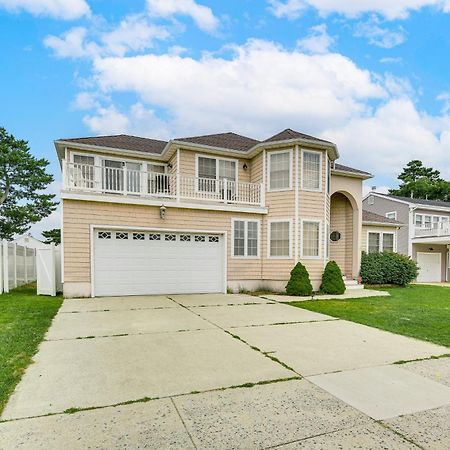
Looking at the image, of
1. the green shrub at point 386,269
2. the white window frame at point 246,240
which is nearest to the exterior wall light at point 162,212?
the white window frame at point 246,240

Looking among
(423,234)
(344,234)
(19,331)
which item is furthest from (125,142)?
(423,234)

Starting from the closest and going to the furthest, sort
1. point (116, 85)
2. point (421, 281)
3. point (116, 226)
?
point (116, 226) < point (116, 85) < point (421, 281)

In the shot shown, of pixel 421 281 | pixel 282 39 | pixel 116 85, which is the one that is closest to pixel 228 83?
pixel 282 39

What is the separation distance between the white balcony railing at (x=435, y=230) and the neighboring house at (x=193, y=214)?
1182 cm

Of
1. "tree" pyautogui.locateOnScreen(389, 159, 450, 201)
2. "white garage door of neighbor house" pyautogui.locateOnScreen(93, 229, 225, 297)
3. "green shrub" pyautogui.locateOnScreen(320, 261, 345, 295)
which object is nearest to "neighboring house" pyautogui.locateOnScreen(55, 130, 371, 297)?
"white garage door of neighbor house" pyautogui.locateOnScreen(93, 229, 225, 297)

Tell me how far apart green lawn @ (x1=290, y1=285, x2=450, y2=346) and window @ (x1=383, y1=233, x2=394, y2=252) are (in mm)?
8302

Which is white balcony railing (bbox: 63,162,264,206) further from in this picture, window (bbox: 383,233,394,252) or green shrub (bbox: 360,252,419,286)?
window (bbox: 383,233,394,252)

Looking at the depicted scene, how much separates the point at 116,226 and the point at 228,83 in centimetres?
1103

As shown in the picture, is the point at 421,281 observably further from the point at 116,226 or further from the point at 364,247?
the point at 116,226

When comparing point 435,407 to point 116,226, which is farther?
point 116,226

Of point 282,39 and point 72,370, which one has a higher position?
point 282,39

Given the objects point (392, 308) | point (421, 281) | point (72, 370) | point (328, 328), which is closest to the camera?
point (72, 370)

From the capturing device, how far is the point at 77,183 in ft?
36.5

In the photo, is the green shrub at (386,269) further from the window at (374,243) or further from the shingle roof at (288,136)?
the shingle roof at (288,136)
